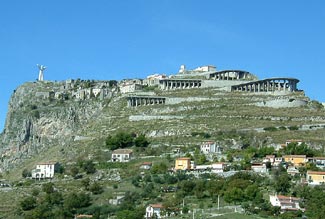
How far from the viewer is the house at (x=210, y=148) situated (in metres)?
89.6

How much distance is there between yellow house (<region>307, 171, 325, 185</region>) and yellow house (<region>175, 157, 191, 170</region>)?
42.5ft

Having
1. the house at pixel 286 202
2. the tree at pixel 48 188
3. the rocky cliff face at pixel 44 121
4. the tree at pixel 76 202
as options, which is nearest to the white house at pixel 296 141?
the house at pixel 286 202

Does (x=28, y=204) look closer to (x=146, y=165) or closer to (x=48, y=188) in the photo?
(x=48, y=188)

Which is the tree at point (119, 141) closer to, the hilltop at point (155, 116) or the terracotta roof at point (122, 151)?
the hilltop at point (155, 116)

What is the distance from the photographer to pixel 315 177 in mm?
77500

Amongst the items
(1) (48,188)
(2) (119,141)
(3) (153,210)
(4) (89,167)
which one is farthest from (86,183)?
(2) (119,141)

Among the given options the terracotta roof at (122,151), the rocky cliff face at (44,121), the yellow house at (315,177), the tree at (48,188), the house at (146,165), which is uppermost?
the rocky cliff face at (44,121)

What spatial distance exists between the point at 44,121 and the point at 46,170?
26238 mm

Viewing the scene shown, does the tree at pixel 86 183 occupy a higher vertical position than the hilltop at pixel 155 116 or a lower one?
lower

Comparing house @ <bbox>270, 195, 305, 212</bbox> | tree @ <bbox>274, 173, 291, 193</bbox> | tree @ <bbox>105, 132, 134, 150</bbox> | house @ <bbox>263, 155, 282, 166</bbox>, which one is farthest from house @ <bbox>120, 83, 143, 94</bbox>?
house @ <bbox>270, 195, 305, 212</bbox>

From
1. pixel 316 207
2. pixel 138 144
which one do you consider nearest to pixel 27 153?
pixel 138 144

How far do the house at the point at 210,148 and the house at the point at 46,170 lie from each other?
57.4 ft

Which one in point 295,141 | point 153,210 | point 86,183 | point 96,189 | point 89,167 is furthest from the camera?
point 89,167

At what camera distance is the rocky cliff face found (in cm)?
11656
